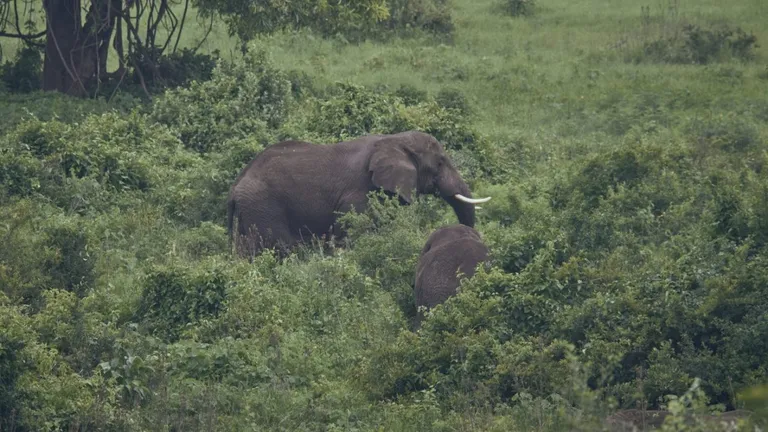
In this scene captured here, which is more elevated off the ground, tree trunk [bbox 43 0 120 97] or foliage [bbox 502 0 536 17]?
tree trunk [bbox 43 0 120 97]

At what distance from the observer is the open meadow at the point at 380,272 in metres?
8.58

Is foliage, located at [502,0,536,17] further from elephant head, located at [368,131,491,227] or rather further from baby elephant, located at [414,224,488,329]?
baby elephant, located at [414,224,488,329]

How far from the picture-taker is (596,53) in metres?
24.2

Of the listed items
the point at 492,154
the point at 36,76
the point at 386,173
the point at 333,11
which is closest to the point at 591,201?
the point at 386,173

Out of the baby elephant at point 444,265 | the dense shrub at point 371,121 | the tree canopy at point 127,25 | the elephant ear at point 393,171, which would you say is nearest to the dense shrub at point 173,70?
the tree canopy at point 127,25

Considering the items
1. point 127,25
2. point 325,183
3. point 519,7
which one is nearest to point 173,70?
point 127,25

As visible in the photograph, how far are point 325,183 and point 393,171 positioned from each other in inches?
28.3

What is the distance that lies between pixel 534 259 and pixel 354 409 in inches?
88.1

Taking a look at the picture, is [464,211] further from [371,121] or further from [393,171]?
[371,121]

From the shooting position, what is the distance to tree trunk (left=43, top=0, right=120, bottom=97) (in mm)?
19406

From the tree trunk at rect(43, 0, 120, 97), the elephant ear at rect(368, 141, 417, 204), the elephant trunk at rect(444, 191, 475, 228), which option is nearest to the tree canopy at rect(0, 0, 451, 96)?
the tree trunk at rect(43, 0, 120, 97)

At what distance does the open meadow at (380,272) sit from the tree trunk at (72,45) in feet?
2.09

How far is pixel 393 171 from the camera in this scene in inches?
544

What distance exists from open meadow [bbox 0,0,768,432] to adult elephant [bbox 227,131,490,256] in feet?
1.04
